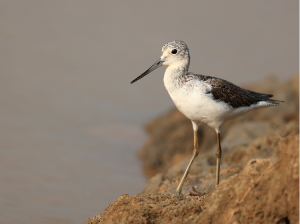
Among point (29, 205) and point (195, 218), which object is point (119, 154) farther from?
point (195, 218)

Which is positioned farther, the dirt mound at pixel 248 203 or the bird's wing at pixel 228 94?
the bird's wing at pixel 228 94

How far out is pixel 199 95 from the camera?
6.34 metres

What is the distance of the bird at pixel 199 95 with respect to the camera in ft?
21.0

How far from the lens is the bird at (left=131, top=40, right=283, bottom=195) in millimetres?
6387

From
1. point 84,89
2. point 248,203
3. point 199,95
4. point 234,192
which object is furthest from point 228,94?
point 84,89

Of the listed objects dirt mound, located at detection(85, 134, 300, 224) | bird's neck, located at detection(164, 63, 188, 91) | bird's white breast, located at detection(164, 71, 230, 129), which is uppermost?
bird's neck, located at detection(164, 63, 188, 91)

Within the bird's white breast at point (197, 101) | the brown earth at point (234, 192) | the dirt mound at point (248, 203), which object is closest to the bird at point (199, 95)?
the bird's white breast at point (197, 101)

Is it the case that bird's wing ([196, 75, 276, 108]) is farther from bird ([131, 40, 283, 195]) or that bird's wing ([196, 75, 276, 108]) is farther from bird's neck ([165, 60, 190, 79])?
bird's neck ([165, 60, 190, 79])

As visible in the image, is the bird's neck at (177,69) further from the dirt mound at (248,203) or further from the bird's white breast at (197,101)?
the dirt mound at (248,203)

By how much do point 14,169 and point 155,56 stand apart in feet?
22.9

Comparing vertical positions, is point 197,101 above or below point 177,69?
below

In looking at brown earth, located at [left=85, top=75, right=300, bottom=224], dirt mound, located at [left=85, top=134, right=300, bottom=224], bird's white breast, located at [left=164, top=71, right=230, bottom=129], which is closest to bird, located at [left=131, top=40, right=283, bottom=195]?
bird's white breast, located at [left=164, top=71, right=230, bottom=129]

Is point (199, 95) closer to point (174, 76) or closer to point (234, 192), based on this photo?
point (174, 76)

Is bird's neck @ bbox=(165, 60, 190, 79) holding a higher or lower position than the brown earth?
higher
